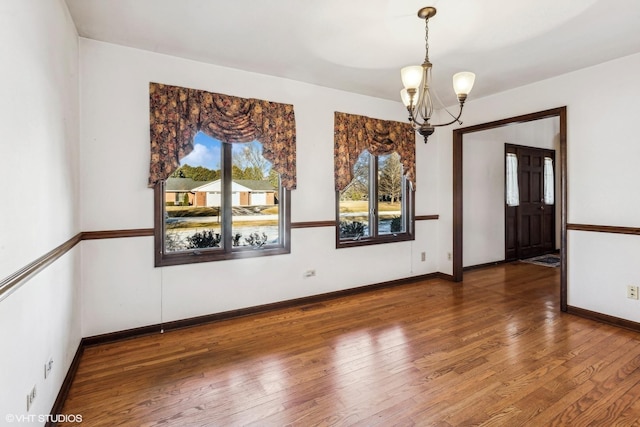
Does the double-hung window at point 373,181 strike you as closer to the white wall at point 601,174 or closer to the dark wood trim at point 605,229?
the white wall at point 601,174

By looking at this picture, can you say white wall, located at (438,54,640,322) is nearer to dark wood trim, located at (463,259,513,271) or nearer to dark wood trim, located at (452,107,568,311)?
dark wood trim, located at (452,107,568,311)

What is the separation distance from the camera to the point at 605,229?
327cm

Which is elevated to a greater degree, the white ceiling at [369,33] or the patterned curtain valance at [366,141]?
the white ceiling at [369,33]

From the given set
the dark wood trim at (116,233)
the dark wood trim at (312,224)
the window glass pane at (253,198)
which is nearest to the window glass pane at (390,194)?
the dark wood trim at (312,224)

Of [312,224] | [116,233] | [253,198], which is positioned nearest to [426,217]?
[312,224]

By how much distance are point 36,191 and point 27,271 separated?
407 millimetres

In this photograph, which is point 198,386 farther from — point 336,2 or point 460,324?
point 336,2

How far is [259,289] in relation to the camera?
3566 millimetres

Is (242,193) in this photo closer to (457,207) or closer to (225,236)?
(225,236)

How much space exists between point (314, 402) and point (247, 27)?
9.27ft

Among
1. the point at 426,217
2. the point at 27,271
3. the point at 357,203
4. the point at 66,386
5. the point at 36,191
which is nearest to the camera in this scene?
the point at 27,271

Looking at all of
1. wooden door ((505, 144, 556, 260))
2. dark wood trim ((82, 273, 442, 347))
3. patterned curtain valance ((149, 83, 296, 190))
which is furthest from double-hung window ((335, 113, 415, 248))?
wooden door ((505, 144, 556, 260))

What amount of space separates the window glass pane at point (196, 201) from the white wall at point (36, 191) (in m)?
0.88

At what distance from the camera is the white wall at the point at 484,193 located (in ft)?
17.9
